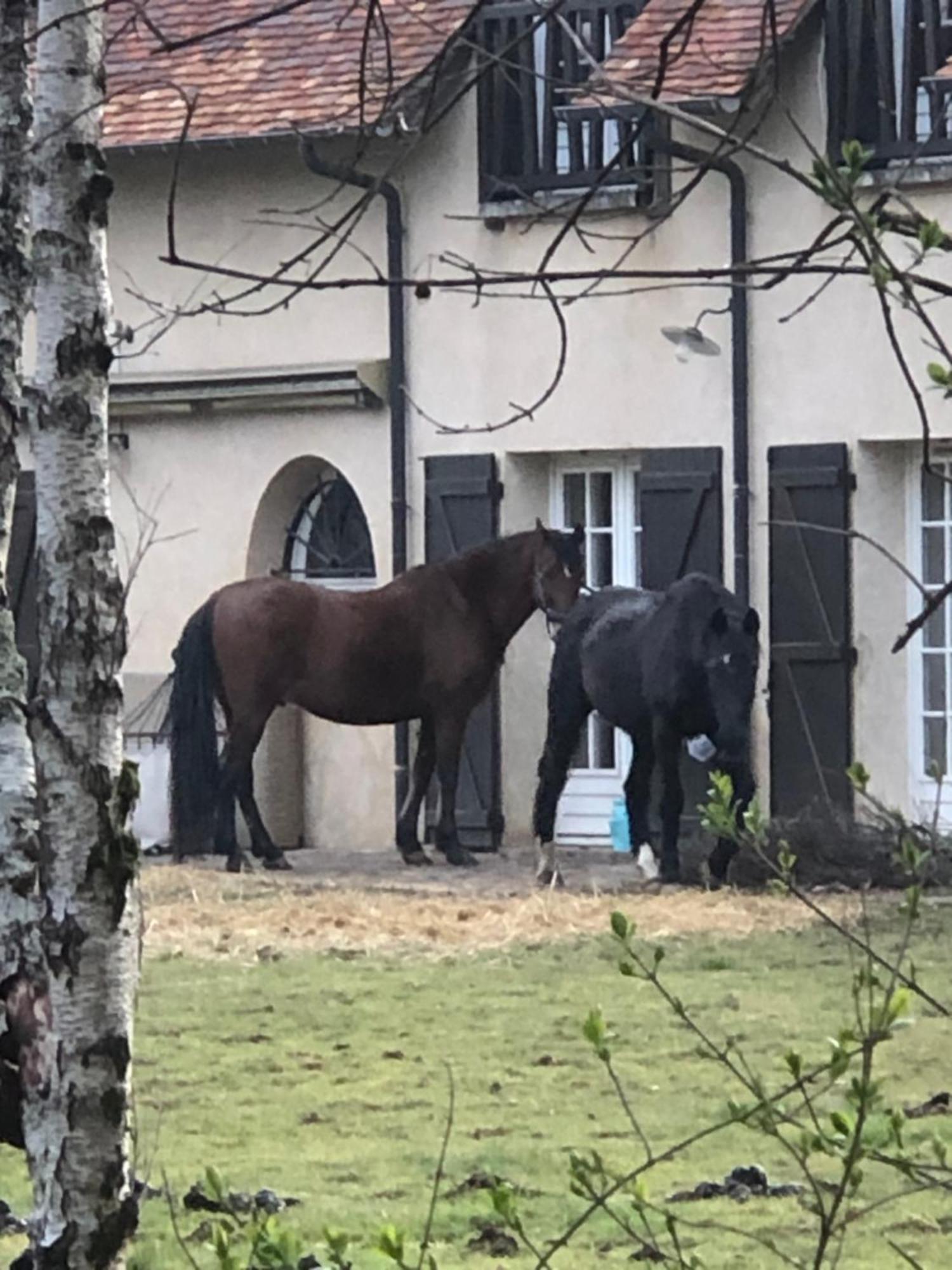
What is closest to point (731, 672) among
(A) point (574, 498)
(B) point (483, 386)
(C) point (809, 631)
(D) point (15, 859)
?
(C) point (809, 631)

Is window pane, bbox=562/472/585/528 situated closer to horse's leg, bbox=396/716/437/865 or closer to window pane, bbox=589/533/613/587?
window pane, bbox=589/533/613/587

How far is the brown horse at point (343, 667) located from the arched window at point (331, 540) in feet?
6.01

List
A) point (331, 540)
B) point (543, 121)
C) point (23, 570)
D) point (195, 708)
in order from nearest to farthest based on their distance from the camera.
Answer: point (195, 708) < point (543, 121) < point (331, 540) < point (23, 570)

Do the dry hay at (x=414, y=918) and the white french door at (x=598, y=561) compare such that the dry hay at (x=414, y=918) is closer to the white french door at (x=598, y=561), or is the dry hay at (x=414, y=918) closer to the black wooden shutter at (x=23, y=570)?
the white french door at (x=598, y=561)

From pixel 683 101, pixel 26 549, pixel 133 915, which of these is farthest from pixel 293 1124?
pixel 26 549

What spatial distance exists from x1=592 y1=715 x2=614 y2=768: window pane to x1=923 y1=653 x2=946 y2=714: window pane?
6.13 ft

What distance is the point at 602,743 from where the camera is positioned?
54.7ft

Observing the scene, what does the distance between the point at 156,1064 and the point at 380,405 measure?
8480mm

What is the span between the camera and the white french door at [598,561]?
647 inches

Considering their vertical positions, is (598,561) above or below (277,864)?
above

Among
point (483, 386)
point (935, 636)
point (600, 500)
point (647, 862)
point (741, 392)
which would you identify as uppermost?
point (483, 386)

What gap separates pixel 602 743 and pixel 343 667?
1919 millimetres

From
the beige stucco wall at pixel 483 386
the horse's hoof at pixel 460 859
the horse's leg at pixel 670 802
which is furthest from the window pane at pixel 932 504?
the horse's hoof at pixel 460 859

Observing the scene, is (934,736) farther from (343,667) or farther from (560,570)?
(343,667)
